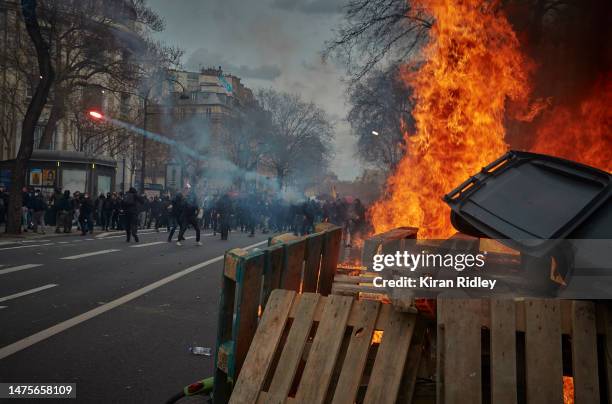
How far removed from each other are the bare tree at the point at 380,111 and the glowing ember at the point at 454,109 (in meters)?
5.75

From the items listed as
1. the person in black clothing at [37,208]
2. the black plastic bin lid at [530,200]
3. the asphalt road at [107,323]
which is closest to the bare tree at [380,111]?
the asphalt road at [107,323]

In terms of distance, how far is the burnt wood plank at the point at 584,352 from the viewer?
8.48 feet

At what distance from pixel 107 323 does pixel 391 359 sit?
14.6 ft

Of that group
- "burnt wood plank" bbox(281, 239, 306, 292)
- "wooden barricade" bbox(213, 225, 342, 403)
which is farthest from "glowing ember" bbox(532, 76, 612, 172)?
"wooden barricade" bbox(213, 225, 342, 403)

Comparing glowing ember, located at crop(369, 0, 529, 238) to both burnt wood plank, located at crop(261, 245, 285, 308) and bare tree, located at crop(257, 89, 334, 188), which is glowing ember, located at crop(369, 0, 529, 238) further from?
bare tree, located at crop(257, 89, 334, 188)

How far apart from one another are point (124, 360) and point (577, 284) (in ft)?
12.8

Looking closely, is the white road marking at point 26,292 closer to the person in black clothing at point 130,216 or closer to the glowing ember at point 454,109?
the glowing ember at point 454,109

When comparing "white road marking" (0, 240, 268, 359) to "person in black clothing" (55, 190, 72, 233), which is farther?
"person in black clothing" (55, 190, 72, 233)

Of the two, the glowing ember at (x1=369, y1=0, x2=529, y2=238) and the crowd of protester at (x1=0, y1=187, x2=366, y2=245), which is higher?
the glowing ember at (x1=369, y1=0, x2=529, y2=238)

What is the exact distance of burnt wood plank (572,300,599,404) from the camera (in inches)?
102

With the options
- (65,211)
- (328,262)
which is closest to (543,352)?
(328,262)

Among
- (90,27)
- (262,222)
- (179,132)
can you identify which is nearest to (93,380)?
(90,27)

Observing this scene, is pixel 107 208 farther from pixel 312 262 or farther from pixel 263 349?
pixel 263 349

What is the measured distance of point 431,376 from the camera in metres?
3.25
